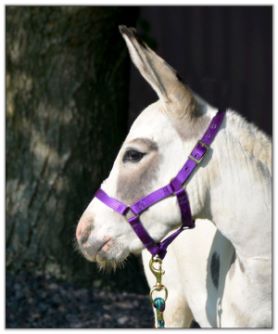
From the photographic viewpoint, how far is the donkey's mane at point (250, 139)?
10.5 ft

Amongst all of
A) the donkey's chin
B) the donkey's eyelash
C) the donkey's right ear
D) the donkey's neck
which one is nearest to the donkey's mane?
the donkey's neck

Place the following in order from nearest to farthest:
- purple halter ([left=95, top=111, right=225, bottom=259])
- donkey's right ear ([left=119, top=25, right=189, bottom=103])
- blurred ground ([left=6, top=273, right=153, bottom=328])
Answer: donkey's right ear ([left=119, top=25, right=189, bottom=103]) → purple halter ([left=95, top=111, right=225, bottom=259]) → blurred ground ([left=6, top=273, right=153, bottom=328])

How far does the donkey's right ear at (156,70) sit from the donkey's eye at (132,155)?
0.84ft

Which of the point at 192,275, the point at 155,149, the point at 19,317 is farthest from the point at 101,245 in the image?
the point at 19,317

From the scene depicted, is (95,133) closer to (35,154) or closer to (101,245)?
(35,154)

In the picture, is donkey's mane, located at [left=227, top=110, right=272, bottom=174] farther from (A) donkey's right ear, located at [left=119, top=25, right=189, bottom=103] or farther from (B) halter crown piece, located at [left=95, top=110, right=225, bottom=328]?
(A) donkey's right ear, located at [left=119, top=25, right=189, bottom=103]

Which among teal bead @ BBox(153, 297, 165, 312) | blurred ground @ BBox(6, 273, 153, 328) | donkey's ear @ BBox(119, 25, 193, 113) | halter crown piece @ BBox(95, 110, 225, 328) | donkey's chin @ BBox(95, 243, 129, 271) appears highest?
donkey's ear @ BBox(119, 25, 193, 113)

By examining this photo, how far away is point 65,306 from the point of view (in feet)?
20.2

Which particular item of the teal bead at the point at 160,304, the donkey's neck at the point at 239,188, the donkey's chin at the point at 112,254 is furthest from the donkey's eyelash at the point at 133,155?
the teal bead at the point at 160,304

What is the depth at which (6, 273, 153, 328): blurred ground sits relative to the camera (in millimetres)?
6035

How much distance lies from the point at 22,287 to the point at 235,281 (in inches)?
130

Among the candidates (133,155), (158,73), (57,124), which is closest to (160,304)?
(133,155)

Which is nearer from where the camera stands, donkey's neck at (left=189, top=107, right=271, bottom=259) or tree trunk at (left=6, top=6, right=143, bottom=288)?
donkey's neck at (left=189, top=107, right=271, bottom=259)

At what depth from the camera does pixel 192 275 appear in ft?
12.4
